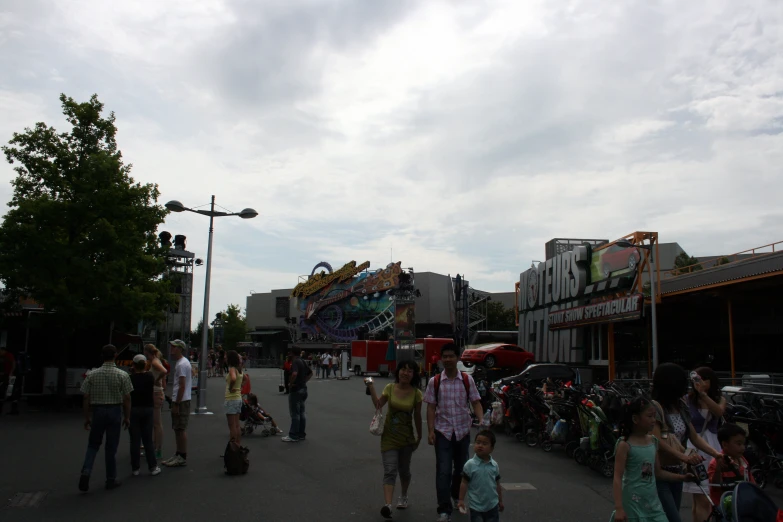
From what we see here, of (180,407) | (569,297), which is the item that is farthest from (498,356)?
(180,407)

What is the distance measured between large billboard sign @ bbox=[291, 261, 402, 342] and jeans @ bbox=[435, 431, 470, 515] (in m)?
57.7

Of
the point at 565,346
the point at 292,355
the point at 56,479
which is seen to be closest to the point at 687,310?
the point at 565,346

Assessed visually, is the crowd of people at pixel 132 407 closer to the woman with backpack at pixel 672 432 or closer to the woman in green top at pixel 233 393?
the woman in green top at pixel 233 393

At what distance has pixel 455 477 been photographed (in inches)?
262

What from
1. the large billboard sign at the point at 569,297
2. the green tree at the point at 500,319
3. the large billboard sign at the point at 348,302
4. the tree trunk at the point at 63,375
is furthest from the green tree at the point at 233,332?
the tree trunk at the point at 63,375

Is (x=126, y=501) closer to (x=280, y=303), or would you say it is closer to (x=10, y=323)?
(x=10, y=323)

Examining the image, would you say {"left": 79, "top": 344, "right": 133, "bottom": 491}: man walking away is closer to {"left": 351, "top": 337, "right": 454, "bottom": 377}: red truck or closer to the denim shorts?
the denim shorts

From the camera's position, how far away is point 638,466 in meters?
4.27

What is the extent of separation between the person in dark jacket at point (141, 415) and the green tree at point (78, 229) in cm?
916

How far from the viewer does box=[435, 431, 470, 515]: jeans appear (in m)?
6.23

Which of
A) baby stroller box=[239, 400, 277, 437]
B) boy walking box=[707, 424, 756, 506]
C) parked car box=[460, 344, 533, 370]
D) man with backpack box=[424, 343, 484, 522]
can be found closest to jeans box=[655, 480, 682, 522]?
boy walking box=[707, 424, 756, 506]

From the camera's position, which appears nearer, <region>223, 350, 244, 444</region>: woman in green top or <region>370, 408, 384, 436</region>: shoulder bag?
<region>370, 408, 384, 436</region>: shoulder bag

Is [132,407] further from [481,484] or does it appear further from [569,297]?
[569,297]

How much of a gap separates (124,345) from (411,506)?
13.0 meters
